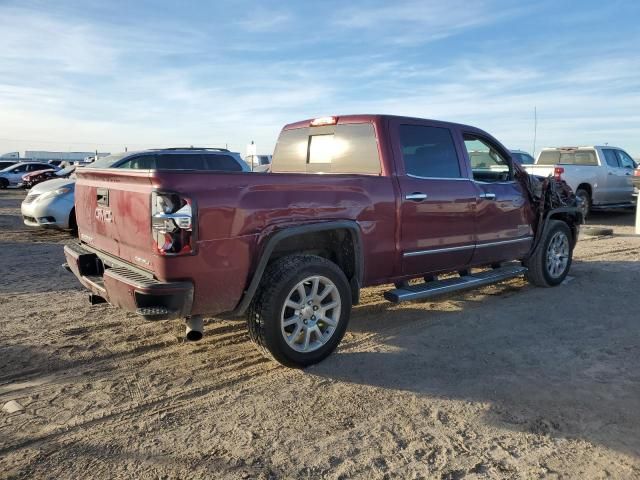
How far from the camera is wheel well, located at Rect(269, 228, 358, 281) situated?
4.14 metres

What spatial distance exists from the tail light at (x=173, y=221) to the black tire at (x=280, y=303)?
0.74 meters

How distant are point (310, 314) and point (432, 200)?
5.71ft

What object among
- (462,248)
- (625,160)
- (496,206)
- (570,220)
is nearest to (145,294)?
(462,248)

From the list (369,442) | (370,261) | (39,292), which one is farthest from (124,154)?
(369,442)

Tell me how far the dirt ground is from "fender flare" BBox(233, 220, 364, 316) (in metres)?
0.57

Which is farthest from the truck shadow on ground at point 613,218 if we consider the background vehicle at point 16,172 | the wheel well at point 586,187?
the background vehicle at point 16,172

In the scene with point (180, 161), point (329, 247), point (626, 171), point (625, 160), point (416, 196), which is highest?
point (625, 160)

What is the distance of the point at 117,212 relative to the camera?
377cm

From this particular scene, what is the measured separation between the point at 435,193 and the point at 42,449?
372 cm

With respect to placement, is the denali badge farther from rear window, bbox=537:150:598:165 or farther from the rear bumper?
rear window, bbox=537:150:598:165

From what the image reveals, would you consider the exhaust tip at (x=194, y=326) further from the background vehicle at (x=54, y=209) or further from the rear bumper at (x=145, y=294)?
the background vehicle at (x=54, y=209)

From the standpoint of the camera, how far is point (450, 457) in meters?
2.92

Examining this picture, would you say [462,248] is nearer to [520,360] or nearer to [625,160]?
[520,360]

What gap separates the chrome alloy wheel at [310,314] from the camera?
396 cm
